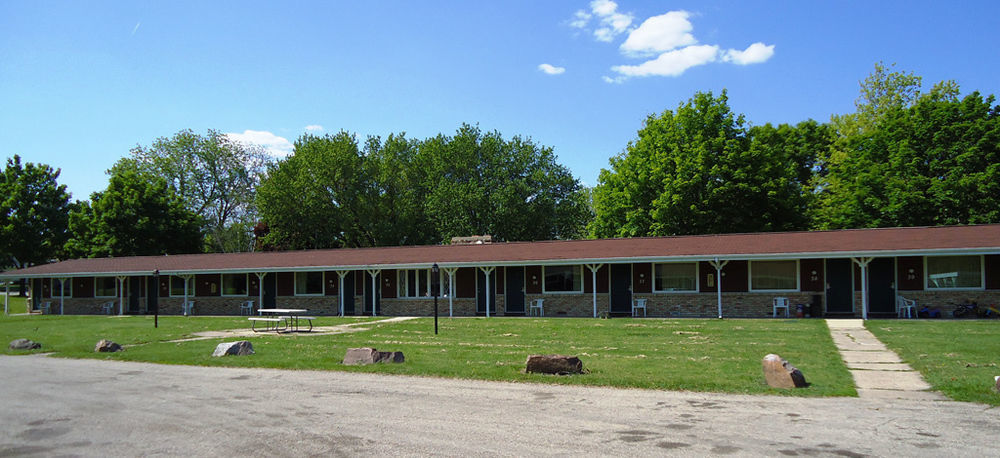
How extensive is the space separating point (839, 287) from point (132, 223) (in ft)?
143

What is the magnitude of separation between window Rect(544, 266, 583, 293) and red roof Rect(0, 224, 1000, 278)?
0.59 meters

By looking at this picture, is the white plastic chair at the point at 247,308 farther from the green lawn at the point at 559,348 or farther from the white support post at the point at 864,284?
the white support post at the point at 864,284

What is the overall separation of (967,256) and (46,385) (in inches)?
925

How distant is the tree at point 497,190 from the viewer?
43938 millimetres

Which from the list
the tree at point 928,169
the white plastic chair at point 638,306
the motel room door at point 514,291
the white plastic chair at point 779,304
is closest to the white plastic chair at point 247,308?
the motel room door at point 514,291

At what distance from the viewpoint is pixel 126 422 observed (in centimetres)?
774

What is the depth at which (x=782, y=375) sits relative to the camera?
934 centimetres

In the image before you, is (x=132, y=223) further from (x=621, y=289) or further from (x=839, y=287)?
(x=839, y=287)

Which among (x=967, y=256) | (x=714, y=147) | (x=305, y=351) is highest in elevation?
(x=714, y=147)

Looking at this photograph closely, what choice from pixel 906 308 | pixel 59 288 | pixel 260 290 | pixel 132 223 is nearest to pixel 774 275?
pixel 906 308

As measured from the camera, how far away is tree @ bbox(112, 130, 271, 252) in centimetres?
5984

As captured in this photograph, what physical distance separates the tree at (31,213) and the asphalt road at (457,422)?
47138 mm

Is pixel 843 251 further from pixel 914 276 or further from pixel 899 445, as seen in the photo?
pixel 899 445

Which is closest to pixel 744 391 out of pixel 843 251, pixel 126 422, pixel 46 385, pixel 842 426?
pixel 842 426
